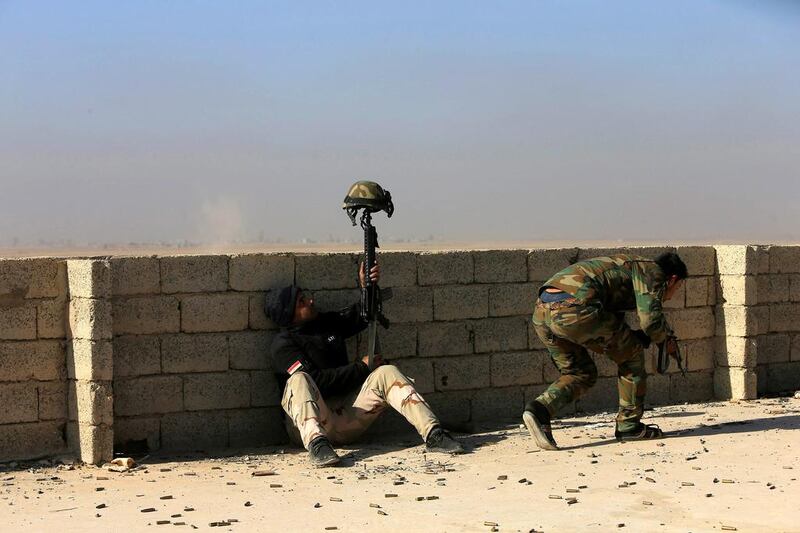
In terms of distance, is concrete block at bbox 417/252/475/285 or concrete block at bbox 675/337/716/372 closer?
concrete block at bbox 417/252/475/285

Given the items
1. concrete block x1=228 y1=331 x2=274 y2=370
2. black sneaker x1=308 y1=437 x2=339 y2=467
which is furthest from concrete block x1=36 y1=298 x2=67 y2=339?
black sneaker x1=308 y1=437 x2=339 y2=467

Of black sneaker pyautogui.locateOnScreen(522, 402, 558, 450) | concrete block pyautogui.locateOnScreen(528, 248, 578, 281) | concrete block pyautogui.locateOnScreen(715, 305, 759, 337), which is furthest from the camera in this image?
concrete block pyautogui.locateOnScreen(715, 305, 759, 337)

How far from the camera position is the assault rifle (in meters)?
8.29

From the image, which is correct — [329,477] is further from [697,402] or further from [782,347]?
[782,347]

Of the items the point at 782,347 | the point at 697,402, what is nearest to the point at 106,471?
the point at 697,402

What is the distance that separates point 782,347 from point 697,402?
49.8 inches

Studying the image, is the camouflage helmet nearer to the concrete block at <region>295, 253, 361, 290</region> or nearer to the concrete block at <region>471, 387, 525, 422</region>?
the concrete block at <region>295, 253, 361, 290</region>

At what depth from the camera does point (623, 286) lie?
8.02 m

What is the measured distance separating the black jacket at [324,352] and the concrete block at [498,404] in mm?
1401

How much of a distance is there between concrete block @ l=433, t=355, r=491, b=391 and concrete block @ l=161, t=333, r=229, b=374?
1.86 m

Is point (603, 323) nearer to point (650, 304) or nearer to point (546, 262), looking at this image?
point (650, 304)

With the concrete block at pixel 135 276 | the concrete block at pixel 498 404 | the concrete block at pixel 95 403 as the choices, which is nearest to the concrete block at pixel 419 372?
the concrete block at pixel 498 404

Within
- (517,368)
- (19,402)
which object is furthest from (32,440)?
(517,368)

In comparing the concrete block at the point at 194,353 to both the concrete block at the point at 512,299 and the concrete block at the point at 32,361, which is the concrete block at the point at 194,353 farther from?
the concrete block at the point at 512,299
